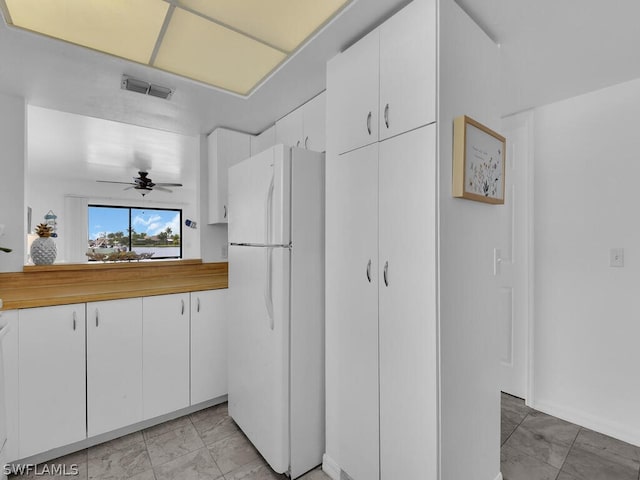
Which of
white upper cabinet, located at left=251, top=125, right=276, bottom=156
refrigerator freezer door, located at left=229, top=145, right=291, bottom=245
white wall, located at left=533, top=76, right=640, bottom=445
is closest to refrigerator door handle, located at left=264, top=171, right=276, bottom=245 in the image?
refrigerator freezer door, located at left=229, top=145, right=291, bottom=245

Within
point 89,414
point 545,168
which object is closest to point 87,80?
point 89,414

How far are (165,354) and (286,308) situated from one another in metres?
1.14

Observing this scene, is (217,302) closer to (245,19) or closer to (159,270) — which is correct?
(159,270)

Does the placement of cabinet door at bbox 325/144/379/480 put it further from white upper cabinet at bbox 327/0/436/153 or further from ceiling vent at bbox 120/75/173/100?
ceiling vent at bbox 120/75/173/100

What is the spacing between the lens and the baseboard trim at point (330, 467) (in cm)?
172

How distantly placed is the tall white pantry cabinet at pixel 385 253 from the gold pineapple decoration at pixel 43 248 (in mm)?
2230

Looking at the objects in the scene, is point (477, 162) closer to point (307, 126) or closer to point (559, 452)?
point (307, 126)

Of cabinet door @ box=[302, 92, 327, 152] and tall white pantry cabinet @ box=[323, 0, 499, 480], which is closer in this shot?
tall white pantry cabinet @ box=[323, 0, 499, 480]

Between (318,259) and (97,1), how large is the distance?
1.57 m

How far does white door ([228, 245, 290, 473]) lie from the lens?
1710mm

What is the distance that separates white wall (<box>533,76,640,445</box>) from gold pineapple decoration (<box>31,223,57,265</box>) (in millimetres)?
3747

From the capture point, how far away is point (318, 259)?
1.85 metres

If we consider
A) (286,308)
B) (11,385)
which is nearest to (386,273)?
(286,308)

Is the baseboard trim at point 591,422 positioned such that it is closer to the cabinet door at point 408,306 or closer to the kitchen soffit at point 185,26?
the cabinet door at point 408,306
